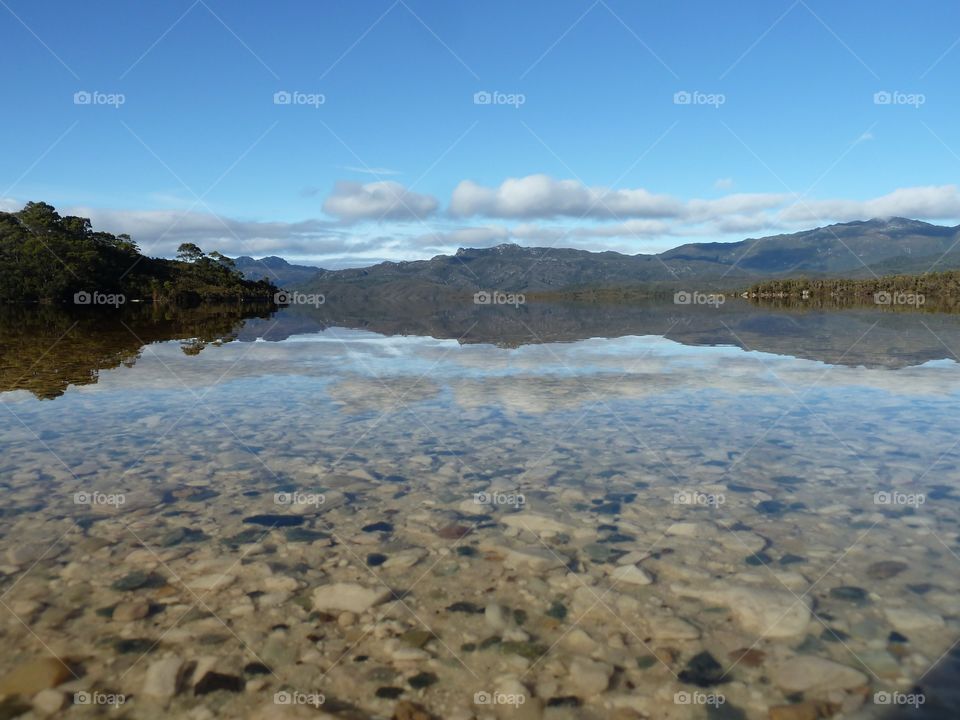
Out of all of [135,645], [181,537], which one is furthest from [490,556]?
[181,537]

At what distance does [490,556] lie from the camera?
7.87m

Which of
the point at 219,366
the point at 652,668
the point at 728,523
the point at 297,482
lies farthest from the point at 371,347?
the point at 652,668

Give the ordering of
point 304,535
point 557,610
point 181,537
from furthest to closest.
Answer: point 304,535 → point 181,537 → point 557,610

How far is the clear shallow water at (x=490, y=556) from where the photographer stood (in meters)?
5.44

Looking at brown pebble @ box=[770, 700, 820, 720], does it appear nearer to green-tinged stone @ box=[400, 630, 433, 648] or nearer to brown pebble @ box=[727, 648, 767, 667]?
brown pebble @ box=[727, 648, 767, 667]

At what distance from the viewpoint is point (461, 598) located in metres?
6.86

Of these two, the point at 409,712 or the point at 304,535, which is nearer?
the point at 409,712

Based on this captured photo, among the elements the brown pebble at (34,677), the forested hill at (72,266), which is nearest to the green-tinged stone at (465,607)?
the brown pebble at (34,677)

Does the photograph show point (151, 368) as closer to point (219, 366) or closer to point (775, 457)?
point (219, 366)

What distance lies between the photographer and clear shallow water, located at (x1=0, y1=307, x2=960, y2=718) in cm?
544

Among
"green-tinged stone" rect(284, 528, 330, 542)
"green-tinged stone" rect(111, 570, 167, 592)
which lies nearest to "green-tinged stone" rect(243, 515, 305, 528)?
"green-tinged stone" rect(284, 528, 330, 542)

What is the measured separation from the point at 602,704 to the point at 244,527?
5669 millimetres

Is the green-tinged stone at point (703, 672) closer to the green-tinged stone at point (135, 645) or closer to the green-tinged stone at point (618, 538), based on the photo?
the green-tinged stone at point (618, 538)

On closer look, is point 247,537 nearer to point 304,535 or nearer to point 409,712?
point 304,535
